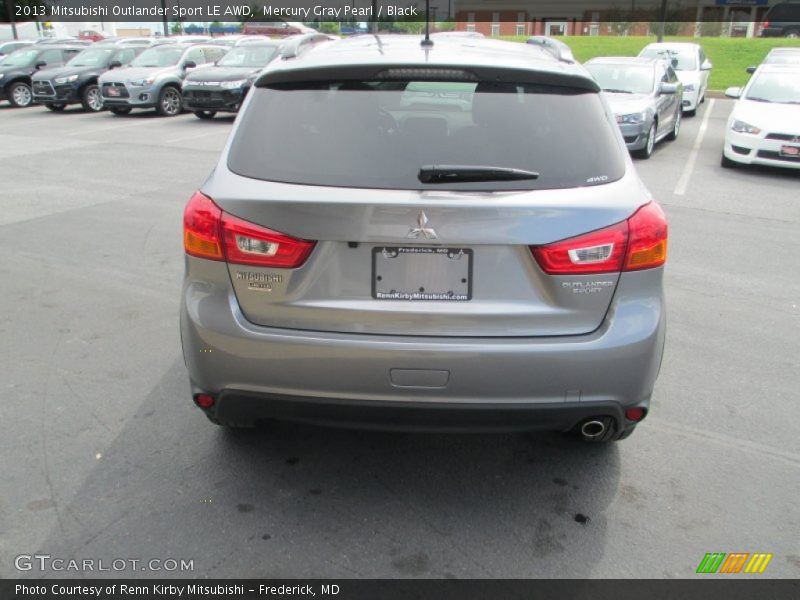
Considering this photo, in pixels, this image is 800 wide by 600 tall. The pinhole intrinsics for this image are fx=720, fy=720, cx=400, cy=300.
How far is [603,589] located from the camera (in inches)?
102

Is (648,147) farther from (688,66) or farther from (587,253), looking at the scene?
(587,253)

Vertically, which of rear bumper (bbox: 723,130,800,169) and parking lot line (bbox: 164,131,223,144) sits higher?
rear bumper (bbox: 723,130,800,169)

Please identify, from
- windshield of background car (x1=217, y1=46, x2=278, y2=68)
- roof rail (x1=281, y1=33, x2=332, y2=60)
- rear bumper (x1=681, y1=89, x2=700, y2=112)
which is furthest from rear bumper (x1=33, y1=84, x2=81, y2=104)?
roof rail (x1=281, y1=33, x2=332, y2=60)

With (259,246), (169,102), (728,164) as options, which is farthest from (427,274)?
(169,102)

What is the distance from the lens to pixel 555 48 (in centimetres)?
367

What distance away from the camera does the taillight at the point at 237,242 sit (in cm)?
263

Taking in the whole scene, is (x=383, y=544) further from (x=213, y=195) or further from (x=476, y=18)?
(x=476, y=18)

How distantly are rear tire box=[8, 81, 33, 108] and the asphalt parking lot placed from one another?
18.3 metres

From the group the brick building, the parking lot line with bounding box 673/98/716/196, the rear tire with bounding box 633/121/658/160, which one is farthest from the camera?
the brick building

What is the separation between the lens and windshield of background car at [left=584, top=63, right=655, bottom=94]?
1262cm

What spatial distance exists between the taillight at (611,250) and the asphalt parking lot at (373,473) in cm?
109

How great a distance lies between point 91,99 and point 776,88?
1637cm

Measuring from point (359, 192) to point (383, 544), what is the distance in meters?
1.37

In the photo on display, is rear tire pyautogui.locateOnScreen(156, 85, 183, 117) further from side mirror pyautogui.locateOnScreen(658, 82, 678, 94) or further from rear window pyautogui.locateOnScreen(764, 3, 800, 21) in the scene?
rear window pyautogui.locateOnScreen(764, 3, 800, 21)
